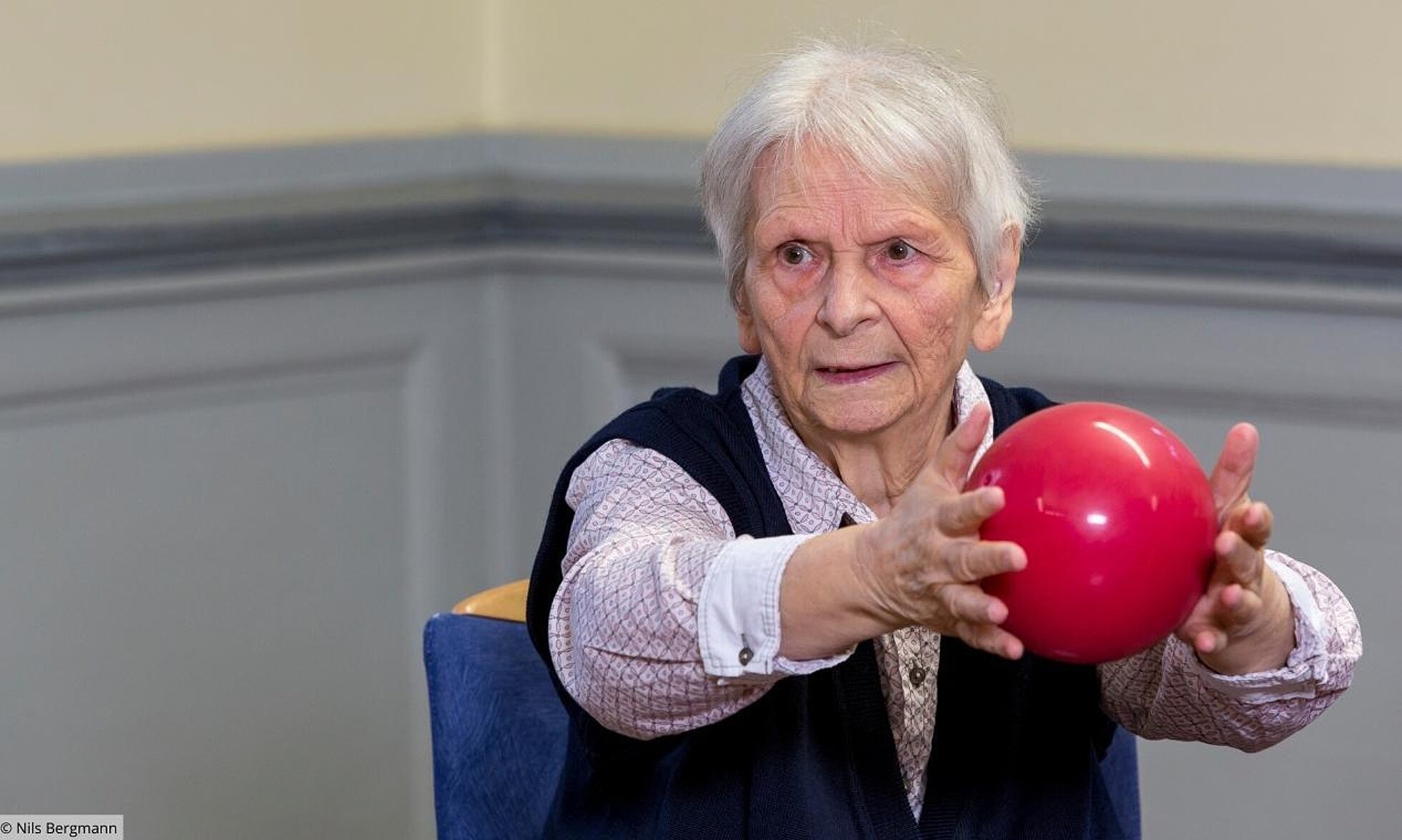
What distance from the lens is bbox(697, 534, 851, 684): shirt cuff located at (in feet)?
3.88

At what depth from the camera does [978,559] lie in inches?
44.1

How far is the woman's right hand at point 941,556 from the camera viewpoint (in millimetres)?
1119

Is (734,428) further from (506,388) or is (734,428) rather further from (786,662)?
(506,388)

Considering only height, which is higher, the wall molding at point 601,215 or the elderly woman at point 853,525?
the wall molding at point 601,215

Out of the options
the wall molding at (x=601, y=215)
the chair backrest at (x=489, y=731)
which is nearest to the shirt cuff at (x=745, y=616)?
the chair backrest at (x=489, y=731)

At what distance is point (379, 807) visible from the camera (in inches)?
105

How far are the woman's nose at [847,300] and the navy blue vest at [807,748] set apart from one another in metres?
0.13

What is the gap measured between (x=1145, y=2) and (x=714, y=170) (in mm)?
933

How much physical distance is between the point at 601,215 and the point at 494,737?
107cm

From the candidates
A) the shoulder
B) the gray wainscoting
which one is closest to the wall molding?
the gray wainscoting

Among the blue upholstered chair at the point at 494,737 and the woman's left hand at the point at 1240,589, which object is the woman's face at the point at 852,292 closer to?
the woman's left hand at the point at 1240,589

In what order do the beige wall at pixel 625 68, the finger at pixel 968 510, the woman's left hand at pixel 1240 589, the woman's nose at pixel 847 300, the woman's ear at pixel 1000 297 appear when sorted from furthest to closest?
the beige wall at pixel 625 68 → the woman's ear at pixel 1000 297 → the woman's nose at pixel 847 300 → the woman's left hand at pixel 1240 589 → the finger at pixel 968 510

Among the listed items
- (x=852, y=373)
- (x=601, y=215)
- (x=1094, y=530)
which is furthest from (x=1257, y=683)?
(x=601, y=215)

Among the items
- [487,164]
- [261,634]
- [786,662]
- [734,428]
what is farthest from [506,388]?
[786,662]
